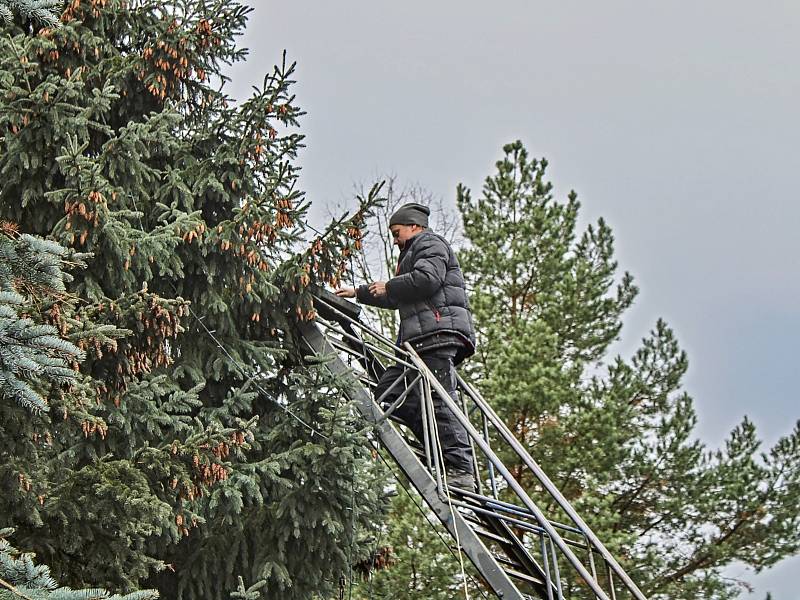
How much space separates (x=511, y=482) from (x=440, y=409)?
828 mm

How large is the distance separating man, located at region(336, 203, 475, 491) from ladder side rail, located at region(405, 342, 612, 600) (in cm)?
20

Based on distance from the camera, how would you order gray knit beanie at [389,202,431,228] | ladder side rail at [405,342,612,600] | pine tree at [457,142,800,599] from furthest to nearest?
pine tree at [457,142,800,599] < gray knit beanie at [389,202,431,228] < ladder side rail at [405,342,612,600]

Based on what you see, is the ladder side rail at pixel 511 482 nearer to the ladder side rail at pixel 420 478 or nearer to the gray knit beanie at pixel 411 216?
the ladder side rail at pixel 420 478

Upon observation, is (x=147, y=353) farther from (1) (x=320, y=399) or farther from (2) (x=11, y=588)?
(2) (x=11, y=588)

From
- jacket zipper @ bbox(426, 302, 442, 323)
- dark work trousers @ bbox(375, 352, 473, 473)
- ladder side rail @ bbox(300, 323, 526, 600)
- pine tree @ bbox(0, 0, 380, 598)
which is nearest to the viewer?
pine tree @ bbox(0, 0, 380, 598)

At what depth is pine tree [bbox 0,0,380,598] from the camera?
19.1ft

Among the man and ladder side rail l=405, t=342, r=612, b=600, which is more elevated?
the man

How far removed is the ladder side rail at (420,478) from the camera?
250 inches

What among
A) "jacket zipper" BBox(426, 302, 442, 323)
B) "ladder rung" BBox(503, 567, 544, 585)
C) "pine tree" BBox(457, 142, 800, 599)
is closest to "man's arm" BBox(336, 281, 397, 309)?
"jacket zipper" BBox(426, 302, 442, 323)

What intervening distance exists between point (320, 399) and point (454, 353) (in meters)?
0.97

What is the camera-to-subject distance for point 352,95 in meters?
28.9

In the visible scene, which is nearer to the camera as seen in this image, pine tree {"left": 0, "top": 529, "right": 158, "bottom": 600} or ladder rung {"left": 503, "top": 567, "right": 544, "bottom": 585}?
pine tree {"left": 0, "top": 529, "right": 158, "bottom": 600}

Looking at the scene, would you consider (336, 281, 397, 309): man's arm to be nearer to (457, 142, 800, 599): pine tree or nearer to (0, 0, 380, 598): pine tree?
(0, 0, 380, 598): pine tree

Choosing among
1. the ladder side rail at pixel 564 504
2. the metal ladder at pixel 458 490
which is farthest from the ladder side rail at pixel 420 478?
the ladder side rail at pixel 564 504
